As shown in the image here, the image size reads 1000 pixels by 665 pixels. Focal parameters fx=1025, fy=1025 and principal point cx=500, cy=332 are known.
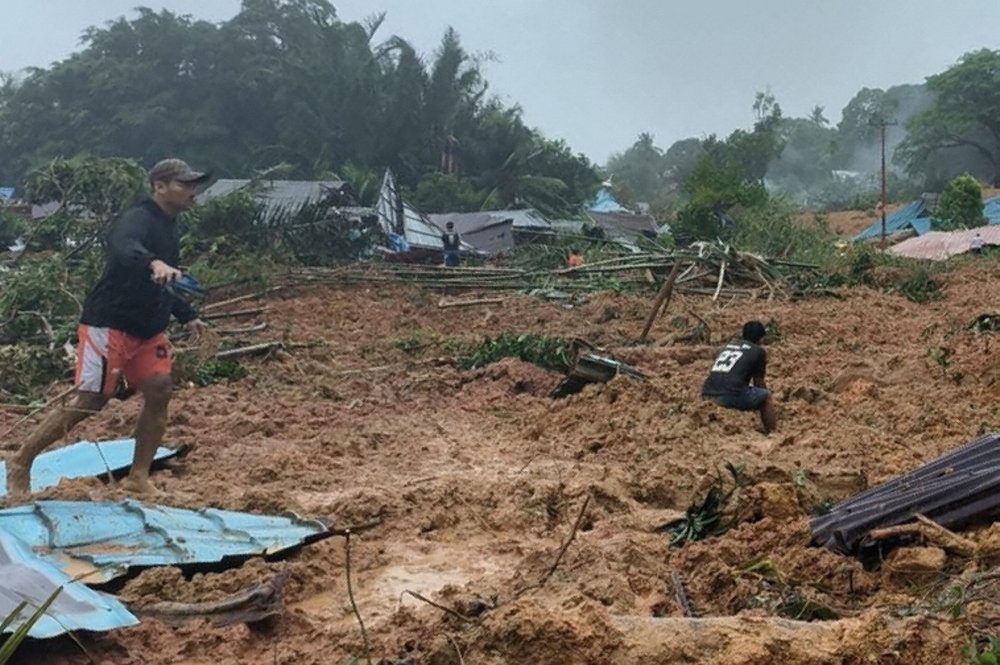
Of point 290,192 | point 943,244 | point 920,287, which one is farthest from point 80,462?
point 943,244

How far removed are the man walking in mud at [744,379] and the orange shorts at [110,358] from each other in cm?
396

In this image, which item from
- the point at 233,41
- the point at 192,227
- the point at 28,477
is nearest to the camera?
the point at 28,477

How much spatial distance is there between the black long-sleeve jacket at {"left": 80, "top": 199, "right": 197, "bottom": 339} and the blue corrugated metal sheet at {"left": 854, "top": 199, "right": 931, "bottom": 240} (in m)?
32.0

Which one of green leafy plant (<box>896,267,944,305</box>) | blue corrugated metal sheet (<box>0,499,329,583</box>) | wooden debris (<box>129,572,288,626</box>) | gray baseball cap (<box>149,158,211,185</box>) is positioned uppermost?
gray baseball cap (<box>149,158,211,185</box>)

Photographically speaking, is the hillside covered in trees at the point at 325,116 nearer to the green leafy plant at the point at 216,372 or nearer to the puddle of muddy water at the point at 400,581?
the green leafy plant at the point at 216,372

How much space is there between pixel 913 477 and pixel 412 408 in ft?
16.9

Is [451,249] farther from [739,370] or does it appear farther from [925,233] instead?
[925,233]

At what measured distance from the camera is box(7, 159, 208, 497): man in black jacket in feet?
15.1

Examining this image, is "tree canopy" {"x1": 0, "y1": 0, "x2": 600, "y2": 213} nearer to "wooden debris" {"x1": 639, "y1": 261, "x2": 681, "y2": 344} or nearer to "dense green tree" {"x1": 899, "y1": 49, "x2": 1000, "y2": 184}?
"dense green tree" {"x1": 899, "y1": 49, "x2": 1000, "y2": 184}

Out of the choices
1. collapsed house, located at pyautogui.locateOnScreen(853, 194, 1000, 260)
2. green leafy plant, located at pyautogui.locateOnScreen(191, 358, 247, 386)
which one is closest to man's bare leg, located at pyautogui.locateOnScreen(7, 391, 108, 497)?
green leafy plant, located at pyautogui.locateOnScreen(191, 358, 247, 386)

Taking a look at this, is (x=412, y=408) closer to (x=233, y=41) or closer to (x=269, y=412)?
(x=269, y=412)

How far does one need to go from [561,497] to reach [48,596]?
262 cm

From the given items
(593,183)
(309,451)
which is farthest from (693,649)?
(593,183)

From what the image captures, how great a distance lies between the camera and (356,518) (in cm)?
473
